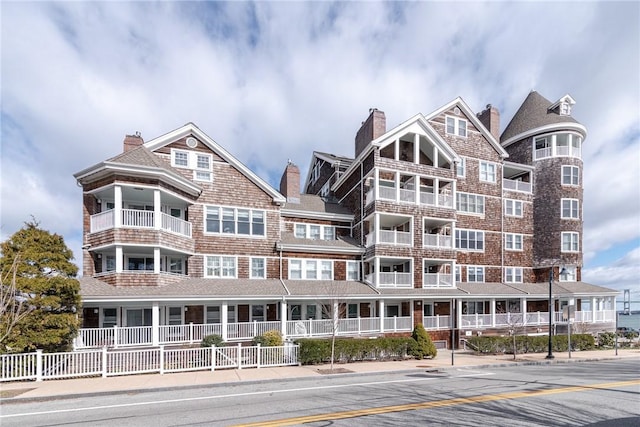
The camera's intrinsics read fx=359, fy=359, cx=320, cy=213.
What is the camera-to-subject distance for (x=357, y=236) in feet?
86.7

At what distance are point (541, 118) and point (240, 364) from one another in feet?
105

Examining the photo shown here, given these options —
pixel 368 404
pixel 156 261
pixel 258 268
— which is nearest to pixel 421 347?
pixel 368 404

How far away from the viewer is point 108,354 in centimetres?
1477

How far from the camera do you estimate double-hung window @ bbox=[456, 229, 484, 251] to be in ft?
94.5

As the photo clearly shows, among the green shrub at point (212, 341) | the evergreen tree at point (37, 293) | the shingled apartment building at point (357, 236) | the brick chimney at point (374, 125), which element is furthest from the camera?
the brick chimney at point (374, 125)

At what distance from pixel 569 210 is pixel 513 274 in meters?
7.25

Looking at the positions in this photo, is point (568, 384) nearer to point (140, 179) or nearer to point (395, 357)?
point (395, 357)

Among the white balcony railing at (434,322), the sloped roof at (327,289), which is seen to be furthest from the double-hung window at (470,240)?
the sloped roof at (327,289)

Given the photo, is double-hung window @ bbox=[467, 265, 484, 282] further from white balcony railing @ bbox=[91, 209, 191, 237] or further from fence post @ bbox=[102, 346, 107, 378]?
fence post @ bbox=[102, 346, 107, 378]

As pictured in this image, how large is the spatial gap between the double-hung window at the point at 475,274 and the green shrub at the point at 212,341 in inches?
782

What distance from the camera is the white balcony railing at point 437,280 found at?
25078mm

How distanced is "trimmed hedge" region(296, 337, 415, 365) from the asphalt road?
273cm

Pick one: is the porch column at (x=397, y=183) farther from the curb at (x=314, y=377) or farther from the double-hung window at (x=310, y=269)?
the curb at (x=314, y=377)

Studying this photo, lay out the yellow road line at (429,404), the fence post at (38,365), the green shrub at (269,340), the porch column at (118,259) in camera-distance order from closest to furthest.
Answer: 1. the yellow road line at (429,404)
2. the fence post at (38,365)
3. the green shrub at (269,340)
4. the porch column at (118,259)
